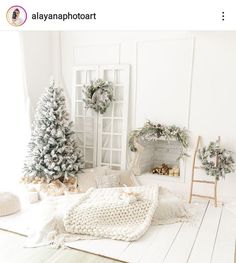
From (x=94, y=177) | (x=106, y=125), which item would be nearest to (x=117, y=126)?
(x=106, y=125)

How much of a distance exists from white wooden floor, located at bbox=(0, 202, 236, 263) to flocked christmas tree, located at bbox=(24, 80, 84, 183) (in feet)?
2.90

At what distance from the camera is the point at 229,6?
204 cm

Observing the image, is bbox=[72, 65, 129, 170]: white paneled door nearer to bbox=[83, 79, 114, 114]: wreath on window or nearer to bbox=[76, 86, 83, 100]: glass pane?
bbox=[76, 86, 83, 100]: glass pane

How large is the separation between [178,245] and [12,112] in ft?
9.39

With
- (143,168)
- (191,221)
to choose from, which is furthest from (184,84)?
(191,221)

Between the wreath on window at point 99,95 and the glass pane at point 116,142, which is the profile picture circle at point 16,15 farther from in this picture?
the glass pane at point 116,142

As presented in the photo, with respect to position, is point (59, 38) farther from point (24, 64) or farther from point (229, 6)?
point (229, 6)

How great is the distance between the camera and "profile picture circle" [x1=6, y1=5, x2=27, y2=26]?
2256 millimetres

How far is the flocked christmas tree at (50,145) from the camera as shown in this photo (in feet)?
13.2

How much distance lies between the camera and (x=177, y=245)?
9.21 feet

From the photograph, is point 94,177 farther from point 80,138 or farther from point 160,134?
point 160,134

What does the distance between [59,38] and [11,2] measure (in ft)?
8.71

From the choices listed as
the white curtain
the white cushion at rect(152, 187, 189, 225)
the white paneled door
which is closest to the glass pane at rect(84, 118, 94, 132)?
the white paneled door

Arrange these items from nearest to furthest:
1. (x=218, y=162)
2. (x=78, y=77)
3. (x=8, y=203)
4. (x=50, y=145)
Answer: (x=8, y=203) → (x=218, y=162) → (x=50, y=145) → (x=78, y=77)
